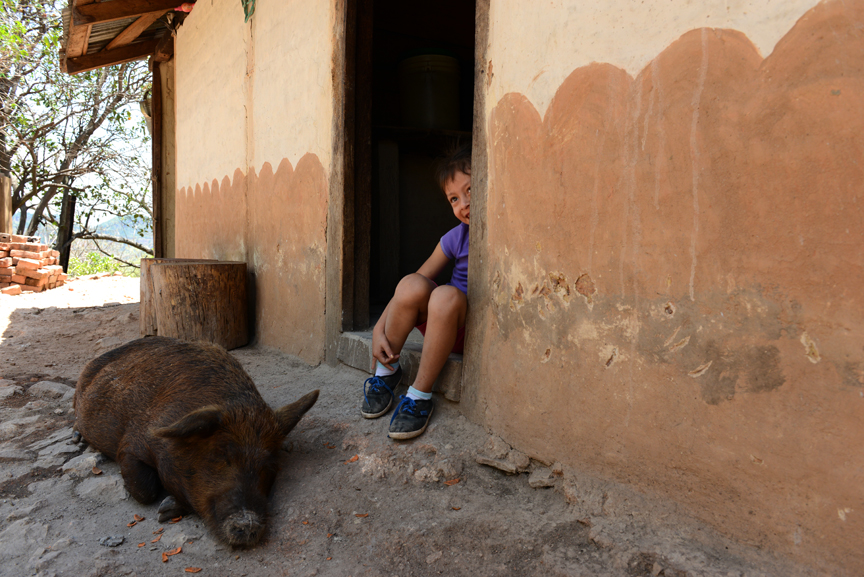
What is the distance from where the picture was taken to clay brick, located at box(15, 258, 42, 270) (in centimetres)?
888

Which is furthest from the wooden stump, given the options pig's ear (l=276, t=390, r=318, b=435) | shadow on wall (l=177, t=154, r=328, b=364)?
pig's ear (l=276, t=390, r=318, b=435)

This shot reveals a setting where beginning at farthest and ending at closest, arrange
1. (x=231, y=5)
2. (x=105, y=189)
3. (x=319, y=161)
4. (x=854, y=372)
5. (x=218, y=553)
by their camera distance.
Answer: (x=105, y=189) → (x=231, y=5) → (x=319, y=161) → (x=218, y=553) → (x=854, y=372)

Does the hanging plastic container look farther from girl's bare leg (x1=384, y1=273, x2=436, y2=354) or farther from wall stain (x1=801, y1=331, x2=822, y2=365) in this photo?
wall stain (x1=801, y1=331, x2=822, y2=365)

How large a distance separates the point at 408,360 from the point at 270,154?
7.91 ft

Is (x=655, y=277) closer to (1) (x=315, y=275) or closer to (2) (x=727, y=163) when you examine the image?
(2) (x=727, y=163)

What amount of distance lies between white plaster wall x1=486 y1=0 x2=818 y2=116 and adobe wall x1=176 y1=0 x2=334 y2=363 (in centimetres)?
166

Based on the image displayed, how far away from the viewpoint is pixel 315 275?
13.0 ft

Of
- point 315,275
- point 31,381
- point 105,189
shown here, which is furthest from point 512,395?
point 105,189

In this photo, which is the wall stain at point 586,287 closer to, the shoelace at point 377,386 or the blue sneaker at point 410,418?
the blue sneaker at point 410,418

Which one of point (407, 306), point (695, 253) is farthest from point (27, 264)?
point (695, 253)

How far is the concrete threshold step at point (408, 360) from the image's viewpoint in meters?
2.80

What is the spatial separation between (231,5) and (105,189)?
478 inches

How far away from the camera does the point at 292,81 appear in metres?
4.20

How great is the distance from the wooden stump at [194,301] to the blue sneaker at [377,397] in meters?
2.11
